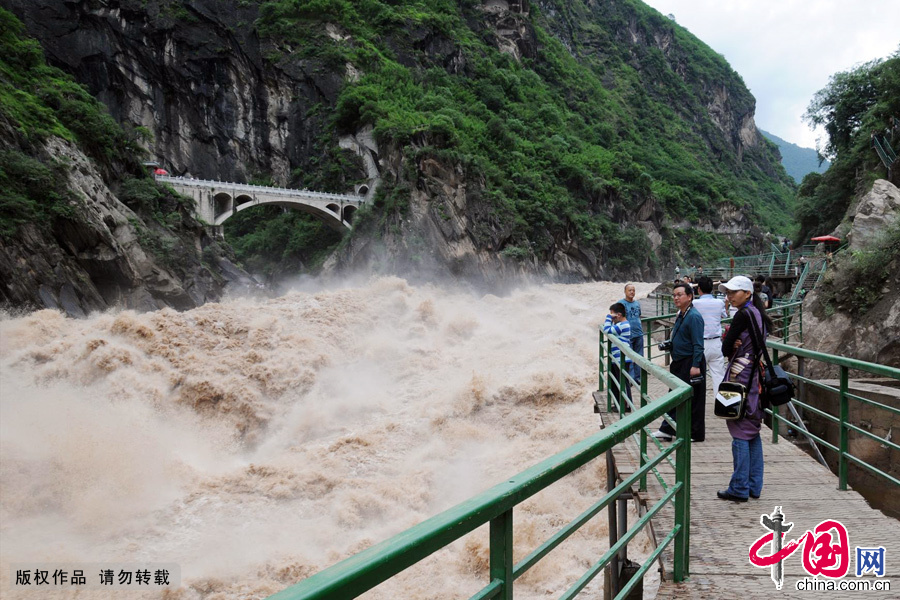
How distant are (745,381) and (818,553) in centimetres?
110

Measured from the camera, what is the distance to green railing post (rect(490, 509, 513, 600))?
144cm

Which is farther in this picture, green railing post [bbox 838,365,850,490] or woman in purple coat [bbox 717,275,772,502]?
green railing post [bbox 838,365,850,490]

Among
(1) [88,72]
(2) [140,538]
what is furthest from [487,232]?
(2) [140,538]

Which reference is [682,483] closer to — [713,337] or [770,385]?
[770,385]

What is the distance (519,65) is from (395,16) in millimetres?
17613

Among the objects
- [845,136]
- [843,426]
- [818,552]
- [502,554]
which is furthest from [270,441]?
[845,136]

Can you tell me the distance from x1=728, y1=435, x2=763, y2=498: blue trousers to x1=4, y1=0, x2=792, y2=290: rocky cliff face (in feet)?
115

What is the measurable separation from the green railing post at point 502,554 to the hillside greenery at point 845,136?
28.3 metres

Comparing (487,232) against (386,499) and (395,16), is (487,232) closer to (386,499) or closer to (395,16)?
(395,16)

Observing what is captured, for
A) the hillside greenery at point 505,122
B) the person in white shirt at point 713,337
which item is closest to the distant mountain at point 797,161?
the hillside greenery at point 505,122

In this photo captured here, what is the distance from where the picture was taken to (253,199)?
1565 inches

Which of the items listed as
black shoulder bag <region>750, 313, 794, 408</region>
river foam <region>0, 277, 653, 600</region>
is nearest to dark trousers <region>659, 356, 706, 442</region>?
black shoulder bag <region>750, 313, 794, 408</region>

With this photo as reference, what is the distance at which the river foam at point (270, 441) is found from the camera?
24.5 ft

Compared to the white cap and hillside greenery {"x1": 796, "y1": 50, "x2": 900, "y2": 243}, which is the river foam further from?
hillside greenery {"x1": 796, "y1": 50, "x2": 900, "y2": 243}
